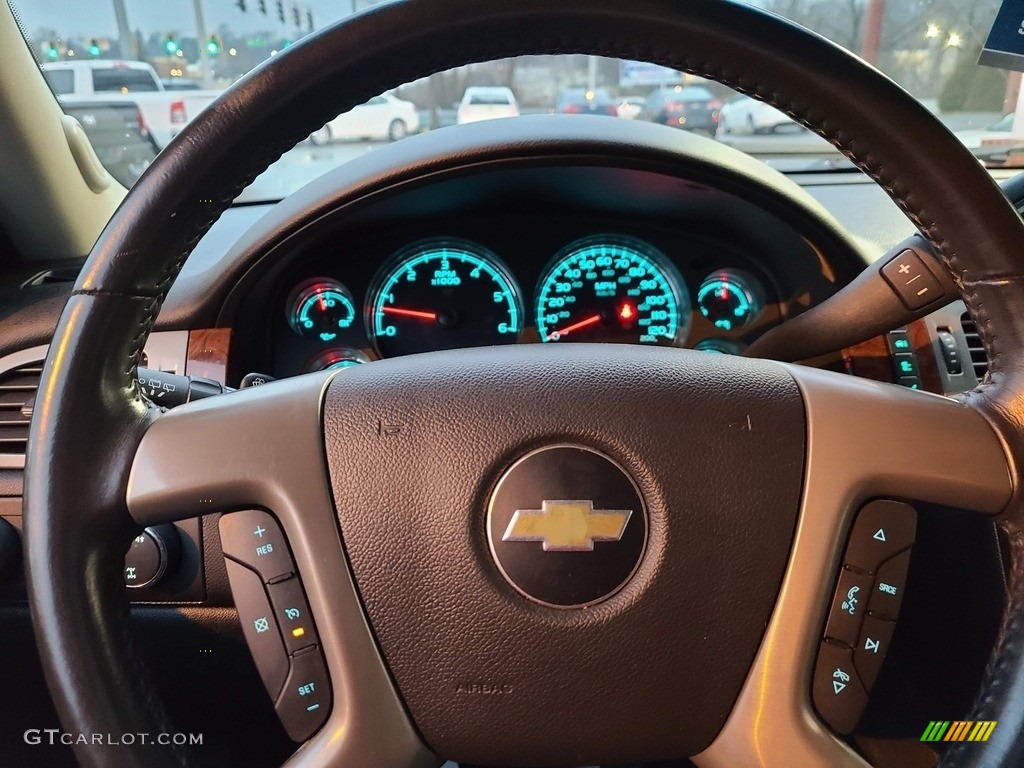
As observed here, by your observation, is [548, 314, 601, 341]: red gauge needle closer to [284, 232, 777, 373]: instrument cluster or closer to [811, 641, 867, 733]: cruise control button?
[284, 232, 777, 373]: instrument cluster

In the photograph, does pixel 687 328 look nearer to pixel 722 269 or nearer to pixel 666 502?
pixel 722 269

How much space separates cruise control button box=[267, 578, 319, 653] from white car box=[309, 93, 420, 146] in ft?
3.48

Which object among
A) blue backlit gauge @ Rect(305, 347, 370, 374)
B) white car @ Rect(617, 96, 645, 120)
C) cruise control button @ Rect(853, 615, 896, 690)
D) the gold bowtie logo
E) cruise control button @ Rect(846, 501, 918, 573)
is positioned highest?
white car @ Rect(617, 96, 645, 120)

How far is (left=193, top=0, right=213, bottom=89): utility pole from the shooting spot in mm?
1675

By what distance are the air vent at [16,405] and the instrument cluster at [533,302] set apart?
491mm

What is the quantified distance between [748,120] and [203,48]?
114 centimetres

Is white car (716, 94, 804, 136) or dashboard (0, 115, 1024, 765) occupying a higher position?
white car (716, 94, 804, 136)

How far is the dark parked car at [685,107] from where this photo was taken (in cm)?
176

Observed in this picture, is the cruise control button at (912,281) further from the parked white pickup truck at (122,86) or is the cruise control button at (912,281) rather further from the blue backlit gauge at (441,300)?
the parked white pickup truck at (122,86)

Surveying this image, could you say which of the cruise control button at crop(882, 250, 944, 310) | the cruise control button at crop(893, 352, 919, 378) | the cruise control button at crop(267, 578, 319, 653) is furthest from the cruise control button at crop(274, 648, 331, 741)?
the cruise control button at crop(893, 352, 919, 378)

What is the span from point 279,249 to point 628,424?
35.4 inches

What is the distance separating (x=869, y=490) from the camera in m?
0.78

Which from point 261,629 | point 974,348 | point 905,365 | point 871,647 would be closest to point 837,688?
point 871,647
